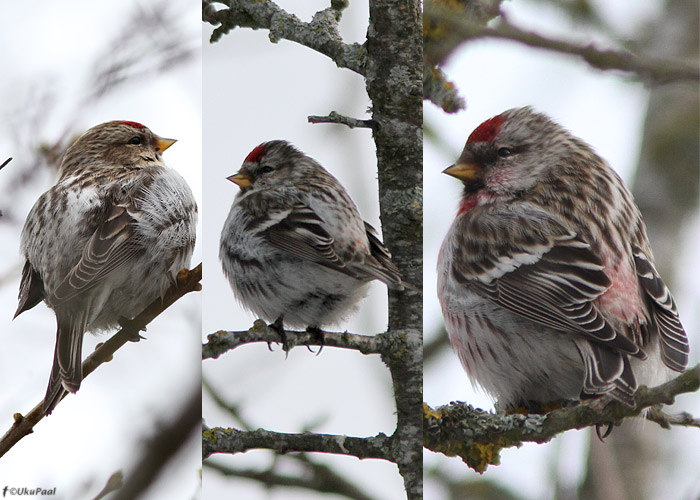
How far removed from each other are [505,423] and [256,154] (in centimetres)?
79

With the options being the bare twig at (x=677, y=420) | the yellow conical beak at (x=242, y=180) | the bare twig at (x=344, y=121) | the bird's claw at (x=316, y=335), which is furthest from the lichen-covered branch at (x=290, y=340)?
the bare twig at (x=677, y=420)

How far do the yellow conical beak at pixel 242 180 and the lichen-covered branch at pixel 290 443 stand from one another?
553 millimetres

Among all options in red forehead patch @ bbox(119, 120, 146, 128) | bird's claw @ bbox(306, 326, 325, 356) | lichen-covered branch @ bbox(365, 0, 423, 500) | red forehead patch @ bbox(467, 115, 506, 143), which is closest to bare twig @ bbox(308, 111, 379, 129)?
lichen-covered branch @ bbox(365, 0, 423, 500)

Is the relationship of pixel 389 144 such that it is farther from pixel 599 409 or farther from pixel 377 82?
pixel 599 409

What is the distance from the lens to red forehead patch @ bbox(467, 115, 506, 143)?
4.78ft

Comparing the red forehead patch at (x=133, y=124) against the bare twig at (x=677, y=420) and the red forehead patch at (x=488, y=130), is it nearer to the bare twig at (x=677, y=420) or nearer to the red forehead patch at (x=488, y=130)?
the red forehead patch at (x=488, y=130)

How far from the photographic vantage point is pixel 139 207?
73.0 inches

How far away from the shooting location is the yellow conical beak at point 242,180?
1738 mm

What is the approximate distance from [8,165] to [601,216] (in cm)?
132

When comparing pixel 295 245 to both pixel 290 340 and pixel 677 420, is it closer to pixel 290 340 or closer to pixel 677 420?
pixel 290 340

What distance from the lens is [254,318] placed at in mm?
1690

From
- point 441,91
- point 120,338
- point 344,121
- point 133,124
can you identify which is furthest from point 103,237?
point 441,91

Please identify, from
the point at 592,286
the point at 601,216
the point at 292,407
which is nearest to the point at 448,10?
the point at 601,216

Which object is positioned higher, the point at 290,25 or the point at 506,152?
the point at 290,25
